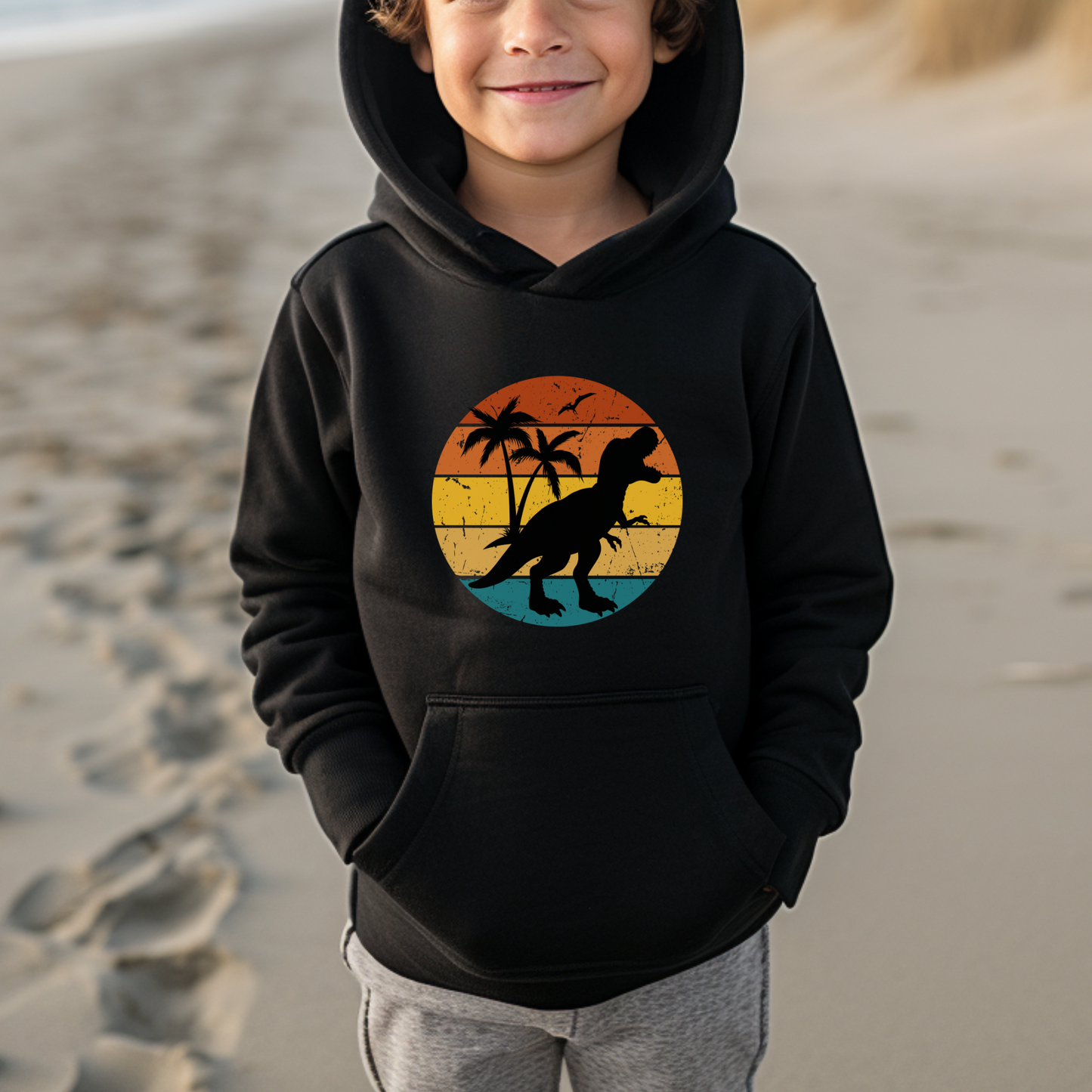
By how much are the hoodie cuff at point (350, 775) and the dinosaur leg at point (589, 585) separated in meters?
0.25

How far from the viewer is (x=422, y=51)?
124 centimetres

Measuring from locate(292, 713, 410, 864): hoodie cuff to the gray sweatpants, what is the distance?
199mm

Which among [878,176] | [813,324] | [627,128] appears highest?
[627,128]

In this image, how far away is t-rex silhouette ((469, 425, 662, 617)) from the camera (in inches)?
45.1

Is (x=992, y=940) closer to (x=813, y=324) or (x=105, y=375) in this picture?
(x=813, y=324)

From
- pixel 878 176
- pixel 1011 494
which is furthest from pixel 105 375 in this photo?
pixel 878 176

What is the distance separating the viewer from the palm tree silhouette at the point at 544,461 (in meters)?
1.15

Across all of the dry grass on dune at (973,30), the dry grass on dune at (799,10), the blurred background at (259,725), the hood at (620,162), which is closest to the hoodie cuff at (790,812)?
the hood at (620,162)

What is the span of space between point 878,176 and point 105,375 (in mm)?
6181

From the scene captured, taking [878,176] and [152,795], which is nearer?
[152,795]

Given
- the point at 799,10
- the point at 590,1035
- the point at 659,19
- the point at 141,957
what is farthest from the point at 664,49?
the point at 799,10

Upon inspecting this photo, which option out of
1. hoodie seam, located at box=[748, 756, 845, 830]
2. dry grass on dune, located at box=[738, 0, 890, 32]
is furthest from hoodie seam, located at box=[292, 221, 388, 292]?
dry grass on dune, located at box=[738, 0, 890, 32]

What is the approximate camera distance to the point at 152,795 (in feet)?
8.14

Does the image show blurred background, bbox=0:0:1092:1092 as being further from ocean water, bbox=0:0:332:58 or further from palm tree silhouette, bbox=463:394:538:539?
ocean water, bbox=0:0:332:58
